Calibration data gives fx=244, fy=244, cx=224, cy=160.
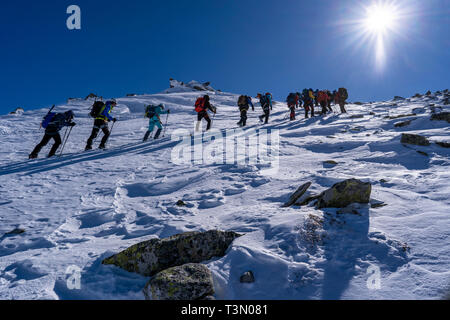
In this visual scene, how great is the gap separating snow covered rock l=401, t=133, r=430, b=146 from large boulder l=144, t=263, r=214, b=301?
8.66 m

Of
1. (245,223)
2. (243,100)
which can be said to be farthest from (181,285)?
(243,100)

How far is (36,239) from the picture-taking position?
12.4 ft

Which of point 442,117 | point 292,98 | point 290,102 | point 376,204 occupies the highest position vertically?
point 292,98

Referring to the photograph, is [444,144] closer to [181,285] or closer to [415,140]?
[415,140]

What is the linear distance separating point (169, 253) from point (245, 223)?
1.37 m

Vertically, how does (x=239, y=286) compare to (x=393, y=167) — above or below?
below

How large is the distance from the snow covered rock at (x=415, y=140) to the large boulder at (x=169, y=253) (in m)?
8.11

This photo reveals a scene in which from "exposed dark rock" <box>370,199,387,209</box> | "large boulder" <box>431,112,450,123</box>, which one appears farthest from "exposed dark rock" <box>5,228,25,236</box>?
"large boulder" <box>431,112,450,123</box>

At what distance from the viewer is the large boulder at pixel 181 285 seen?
7.27 feet

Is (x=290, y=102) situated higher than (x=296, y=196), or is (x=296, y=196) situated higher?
(x=290, y=102)

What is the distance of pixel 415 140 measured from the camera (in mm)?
8086
